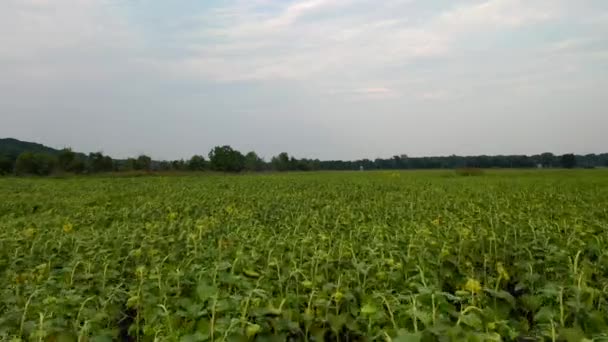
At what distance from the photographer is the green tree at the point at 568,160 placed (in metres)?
81.2

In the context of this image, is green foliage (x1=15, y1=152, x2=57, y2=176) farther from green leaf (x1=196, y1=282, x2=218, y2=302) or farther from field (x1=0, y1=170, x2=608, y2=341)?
green leaf (x1=196, y1=282, x2=218, y2=302)

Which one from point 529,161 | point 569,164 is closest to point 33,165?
point 529,161

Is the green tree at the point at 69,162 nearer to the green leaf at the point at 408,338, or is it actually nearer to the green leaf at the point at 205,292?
the green leaf at the point at 205,292

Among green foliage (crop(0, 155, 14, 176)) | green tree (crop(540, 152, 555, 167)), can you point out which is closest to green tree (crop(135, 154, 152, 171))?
green foliage (crop(0, 155, 14, 176))

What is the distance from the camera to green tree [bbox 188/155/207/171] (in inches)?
3054

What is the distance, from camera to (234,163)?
85.2 m

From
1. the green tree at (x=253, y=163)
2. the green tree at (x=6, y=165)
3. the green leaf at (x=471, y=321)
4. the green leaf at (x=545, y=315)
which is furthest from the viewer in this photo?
the green tree at (x=253, y=163)

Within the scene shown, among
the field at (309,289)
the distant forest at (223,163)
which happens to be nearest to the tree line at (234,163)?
the distant forest at (223,163)

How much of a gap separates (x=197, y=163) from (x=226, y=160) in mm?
6692

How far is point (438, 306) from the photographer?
2.53m

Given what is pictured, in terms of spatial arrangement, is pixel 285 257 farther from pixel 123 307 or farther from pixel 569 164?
pixel 569 164

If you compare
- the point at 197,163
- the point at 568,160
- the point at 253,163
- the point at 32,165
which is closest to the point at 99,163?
the point at 32,165

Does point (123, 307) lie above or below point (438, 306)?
below

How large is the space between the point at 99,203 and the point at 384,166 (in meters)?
83.6
